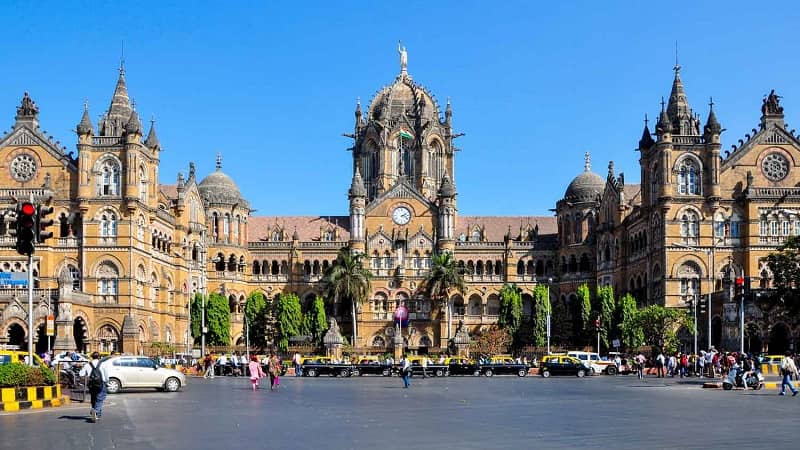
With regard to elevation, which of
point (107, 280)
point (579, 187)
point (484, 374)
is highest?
point (579, 187)

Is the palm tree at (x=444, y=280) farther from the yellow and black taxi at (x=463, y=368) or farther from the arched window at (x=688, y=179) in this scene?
the yellow and black taxi at (x=463, y=368)

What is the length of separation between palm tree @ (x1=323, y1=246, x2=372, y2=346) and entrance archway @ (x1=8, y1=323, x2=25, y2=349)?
29.4m

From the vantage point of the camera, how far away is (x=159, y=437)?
→ 26.1 meters

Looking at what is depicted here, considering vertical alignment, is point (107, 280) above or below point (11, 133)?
below

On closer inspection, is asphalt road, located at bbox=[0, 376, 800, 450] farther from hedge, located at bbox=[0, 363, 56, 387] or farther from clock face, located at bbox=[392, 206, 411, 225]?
clock face, located at bbox=[392, 206, 411, 225]

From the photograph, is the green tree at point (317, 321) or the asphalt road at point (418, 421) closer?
the asphalt road at point (418, 421)

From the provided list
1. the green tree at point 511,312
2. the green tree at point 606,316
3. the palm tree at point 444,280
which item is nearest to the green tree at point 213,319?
the palm tree at point 444,280

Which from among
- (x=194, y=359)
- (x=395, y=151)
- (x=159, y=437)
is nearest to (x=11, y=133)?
(x=194, y=359)

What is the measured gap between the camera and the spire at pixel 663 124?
87.6 m

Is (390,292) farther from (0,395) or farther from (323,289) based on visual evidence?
(0,395)

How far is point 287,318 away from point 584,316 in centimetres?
2712

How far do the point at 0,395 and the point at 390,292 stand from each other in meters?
76.7

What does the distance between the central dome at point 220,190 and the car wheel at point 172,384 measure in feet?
210

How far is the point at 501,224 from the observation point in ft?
389
